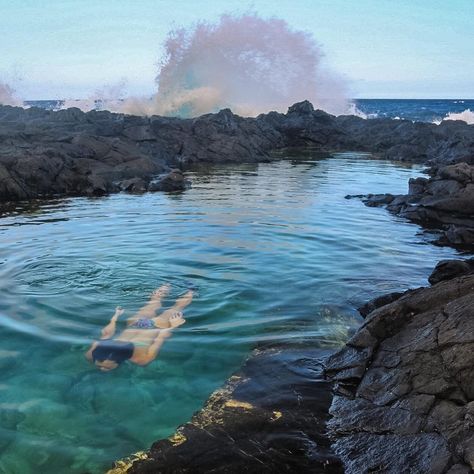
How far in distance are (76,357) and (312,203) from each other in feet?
48.2

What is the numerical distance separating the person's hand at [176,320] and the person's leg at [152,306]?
1.13 feet

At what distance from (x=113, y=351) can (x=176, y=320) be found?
57.1 inches

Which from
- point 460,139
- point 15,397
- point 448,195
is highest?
point 460,139

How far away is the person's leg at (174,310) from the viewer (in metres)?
8.10

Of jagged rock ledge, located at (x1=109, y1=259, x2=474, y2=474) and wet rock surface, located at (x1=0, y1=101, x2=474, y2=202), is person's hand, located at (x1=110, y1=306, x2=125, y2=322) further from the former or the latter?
wet rock surface, located at (x1=0, y1=101, x2=474, y2=202)

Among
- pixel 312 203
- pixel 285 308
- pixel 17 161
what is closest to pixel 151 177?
pixel 17 161

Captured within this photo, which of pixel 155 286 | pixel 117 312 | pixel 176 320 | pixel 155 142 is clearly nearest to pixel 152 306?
pixel 117 312

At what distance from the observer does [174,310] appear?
8.65 meters

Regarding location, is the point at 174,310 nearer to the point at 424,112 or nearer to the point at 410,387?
the point at 410,387

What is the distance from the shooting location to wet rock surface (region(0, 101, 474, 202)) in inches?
937

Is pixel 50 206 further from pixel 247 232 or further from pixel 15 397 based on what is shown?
pixel 15 397

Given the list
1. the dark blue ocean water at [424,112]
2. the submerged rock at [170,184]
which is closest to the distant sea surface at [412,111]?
the dark blue ocean water at [424,112]

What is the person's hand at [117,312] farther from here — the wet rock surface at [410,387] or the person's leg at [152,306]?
the wet rock surface at [410,387]

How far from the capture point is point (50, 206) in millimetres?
19797
